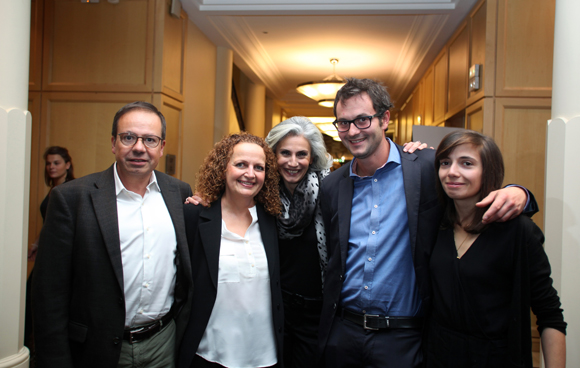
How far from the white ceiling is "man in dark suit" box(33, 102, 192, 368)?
3031mm

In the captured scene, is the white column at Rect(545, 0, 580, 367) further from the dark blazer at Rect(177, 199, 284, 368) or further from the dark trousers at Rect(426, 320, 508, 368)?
the dark blazer at Rect(177, 199, 284, 368)

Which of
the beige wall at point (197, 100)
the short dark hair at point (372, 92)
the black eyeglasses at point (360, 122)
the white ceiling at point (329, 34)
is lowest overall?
the black eyeglasses at point (360, 122)

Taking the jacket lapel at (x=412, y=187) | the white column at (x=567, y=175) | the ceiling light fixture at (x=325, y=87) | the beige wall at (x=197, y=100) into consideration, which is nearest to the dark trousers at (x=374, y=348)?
the jacket lapel at (x=412, y=187)

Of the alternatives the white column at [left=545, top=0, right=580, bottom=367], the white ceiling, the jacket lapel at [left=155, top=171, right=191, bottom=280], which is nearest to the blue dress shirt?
the jacket lapel at [left=155, top=171, right=191, bottom=280]

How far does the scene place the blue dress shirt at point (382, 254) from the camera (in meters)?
1.76

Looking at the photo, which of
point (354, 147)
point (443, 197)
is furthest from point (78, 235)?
point (443, 197)

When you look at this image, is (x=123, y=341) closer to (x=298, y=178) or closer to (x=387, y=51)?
(x=298, y=178)

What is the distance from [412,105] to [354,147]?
652 centimetres

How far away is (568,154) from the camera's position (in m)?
1.99

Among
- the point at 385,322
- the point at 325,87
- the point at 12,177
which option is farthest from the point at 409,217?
the point at 325,87

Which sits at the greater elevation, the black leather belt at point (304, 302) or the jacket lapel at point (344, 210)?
the jacket lapel at point (344, 210)

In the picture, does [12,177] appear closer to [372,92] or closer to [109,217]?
[109,217]

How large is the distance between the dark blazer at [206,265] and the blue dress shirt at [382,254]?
335 mm

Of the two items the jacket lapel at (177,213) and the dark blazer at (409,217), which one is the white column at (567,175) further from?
the jacket lapel at (177,213)
